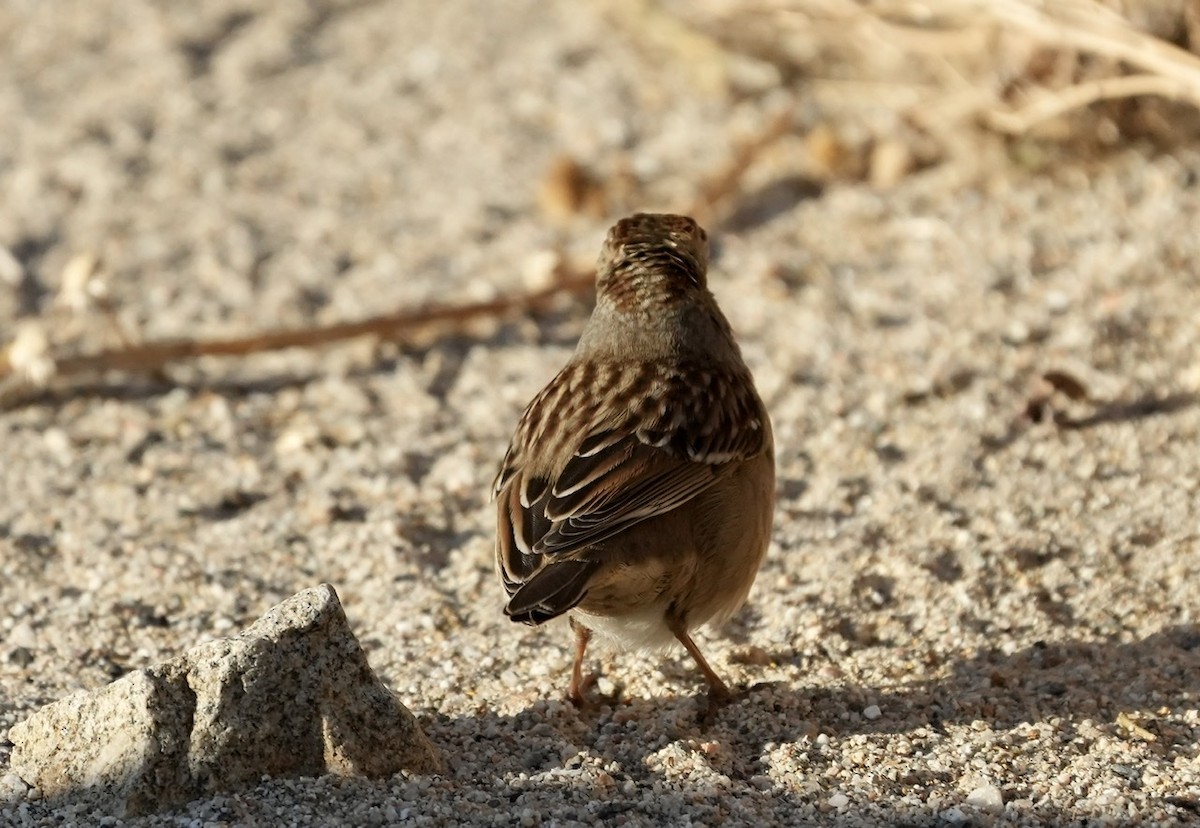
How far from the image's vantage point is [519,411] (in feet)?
23.4

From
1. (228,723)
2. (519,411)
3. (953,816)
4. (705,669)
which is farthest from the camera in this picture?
(519,411)

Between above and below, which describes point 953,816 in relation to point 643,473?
below

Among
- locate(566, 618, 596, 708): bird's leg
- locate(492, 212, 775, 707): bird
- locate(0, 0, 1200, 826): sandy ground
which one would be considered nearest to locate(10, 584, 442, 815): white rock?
locate(0, 0, 1200, 826): sandy ground

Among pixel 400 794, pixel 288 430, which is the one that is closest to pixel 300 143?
pixel 288 430

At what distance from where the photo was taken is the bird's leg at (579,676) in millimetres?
4977

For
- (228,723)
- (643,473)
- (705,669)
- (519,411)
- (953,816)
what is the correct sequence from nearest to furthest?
(228,723), (953,816), (643,473), (705,669), (519,411)

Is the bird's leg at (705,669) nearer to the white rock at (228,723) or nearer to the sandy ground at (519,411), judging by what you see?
the sandy ground at (519,411)

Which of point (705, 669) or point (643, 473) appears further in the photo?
point (705, 669)

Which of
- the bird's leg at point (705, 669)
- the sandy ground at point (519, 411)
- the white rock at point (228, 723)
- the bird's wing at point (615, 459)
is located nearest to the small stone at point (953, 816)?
the sandy ground at point (519, 411)

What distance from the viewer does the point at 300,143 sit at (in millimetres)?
9172

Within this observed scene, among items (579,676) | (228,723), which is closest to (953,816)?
(579,676)

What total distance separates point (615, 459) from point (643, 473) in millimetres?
91

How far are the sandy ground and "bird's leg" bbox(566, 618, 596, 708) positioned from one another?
1.8 inches

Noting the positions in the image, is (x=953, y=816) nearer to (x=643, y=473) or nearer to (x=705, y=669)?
(x=705, y=669)
